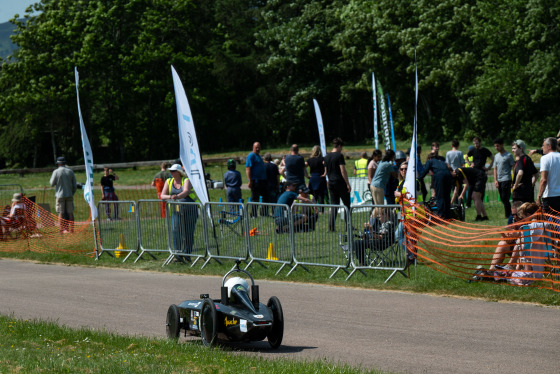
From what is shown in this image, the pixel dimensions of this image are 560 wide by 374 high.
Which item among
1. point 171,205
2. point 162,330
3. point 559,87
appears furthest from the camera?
point 559,87

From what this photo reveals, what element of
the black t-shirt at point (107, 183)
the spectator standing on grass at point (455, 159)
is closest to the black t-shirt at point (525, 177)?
the spectator standing on grass at point (455, 159)

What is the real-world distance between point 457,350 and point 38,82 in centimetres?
5544

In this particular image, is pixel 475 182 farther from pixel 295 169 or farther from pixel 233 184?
pixel 233 184

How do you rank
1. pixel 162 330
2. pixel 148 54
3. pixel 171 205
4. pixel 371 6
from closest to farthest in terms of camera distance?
pixel 162 330, pixel 171 205, pixel 371 6, pixel 148 54

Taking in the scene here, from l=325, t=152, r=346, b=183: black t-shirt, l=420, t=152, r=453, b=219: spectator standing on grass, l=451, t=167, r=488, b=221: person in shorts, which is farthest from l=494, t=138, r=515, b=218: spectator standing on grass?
l=325, t=152, r=346, b=183: black t-shirt

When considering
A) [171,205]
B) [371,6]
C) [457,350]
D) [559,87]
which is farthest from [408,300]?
[371,6]

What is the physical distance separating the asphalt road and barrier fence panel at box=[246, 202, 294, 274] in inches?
37.3

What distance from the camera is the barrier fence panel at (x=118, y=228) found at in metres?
17.1

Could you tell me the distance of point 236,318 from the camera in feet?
27.4

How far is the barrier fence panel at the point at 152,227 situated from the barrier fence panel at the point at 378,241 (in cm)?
449

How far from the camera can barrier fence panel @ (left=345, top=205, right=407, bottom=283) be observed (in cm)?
1272

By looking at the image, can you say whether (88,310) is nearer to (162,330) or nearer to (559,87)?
(162,330)

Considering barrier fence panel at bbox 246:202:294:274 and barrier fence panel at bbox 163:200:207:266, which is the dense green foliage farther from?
barrier fence panel at bbox 246:202:294:274

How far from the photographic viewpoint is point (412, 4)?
52.4 metres
